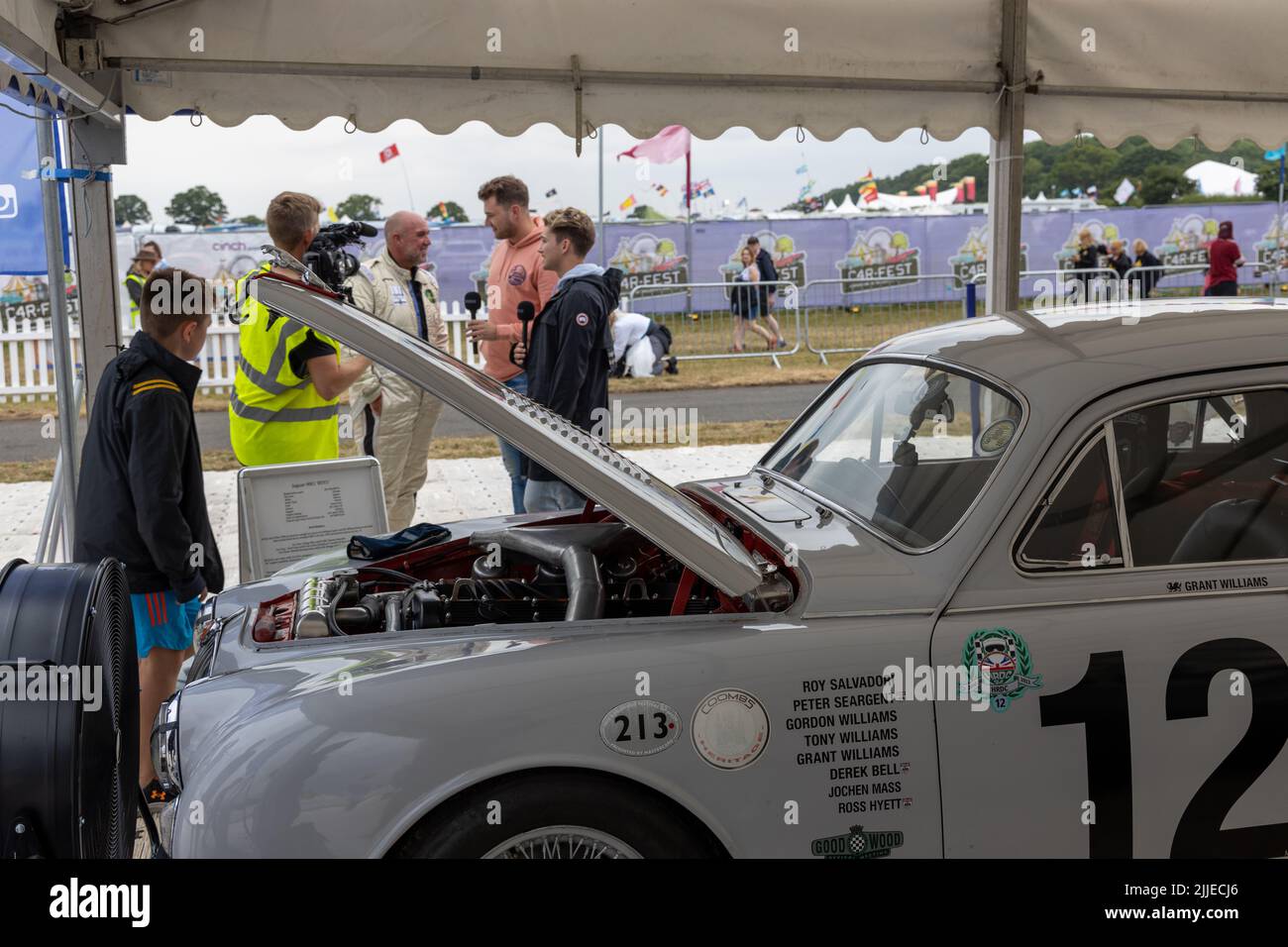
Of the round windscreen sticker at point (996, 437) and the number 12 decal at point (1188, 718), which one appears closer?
the number 12 decal at point (1188, 718)

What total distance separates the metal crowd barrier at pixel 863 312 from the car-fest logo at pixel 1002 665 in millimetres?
14943

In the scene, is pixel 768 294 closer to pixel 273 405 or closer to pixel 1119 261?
pixel 1119 261

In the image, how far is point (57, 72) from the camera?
426 cm

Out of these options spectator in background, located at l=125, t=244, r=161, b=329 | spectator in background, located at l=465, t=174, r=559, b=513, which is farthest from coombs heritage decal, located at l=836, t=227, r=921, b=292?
spectator in background, located at l=465, t=174, r=559, b=513

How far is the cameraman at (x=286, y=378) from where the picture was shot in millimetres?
4891

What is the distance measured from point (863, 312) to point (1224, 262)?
5.94 meters

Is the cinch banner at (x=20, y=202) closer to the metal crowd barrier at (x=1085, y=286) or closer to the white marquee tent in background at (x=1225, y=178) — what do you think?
the metal crowd barrier at (x=1085, y=286)

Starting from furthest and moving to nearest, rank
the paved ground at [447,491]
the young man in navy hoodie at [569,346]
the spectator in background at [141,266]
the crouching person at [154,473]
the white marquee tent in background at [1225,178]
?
the white marquee tent in background at [1225,178]
the spectator in background at [141,266]
the paved ground at [447,491]
the young man in navy hoodie at [569,346]
the crouching person at [154,473]

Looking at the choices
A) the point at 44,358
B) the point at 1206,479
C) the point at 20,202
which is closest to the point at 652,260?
the point at 44,358

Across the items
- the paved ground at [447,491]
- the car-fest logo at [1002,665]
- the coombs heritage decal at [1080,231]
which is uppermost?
the coombs heritage decal at [1080,231]

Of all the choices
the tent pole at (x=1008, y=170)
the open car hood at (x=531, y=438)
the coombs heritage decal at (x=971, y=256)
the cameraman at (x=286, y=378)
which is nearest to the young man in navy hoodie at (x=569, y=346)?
the cameraman at (x=286, y=378)

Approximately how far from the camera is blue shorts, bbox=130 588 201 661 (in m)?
4.10
